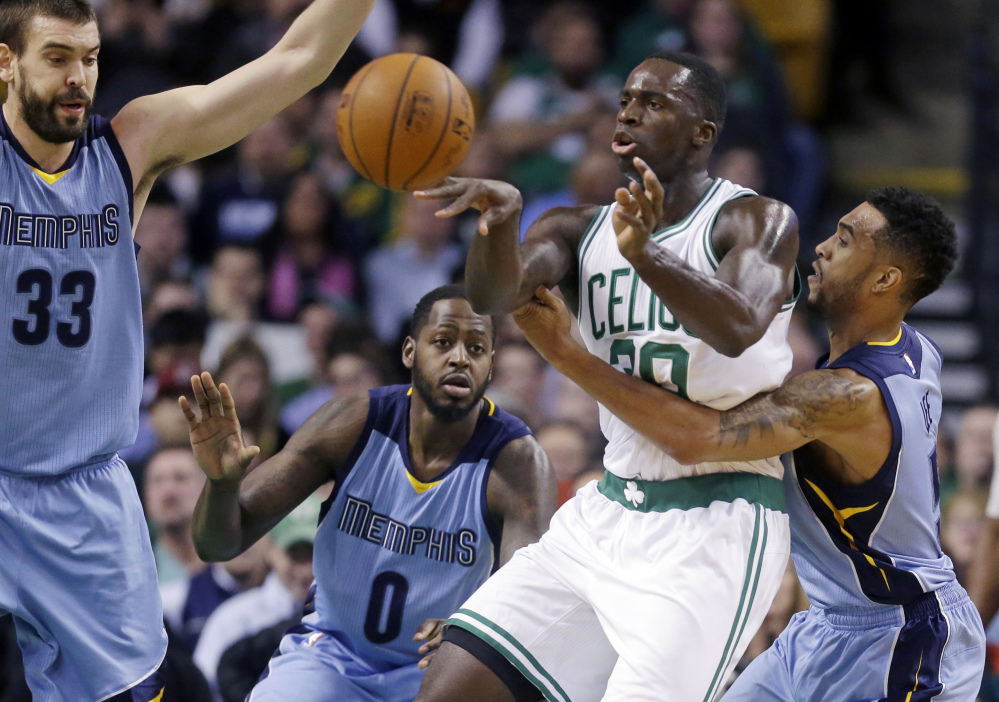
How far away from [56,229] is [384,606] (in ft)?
5.79

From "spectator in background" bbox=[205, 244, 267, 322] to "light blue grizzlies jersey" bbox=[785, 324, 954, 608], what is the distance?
4776 mm

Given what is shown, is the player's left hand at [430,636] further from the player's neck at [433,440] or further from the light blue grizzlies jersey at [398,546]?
the player's neck at [433,440]

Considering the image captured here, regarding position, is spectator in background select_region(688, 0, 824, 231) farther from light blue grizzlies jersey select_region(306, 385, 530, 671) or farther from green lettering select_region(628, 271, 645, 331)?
green lettering select_region(628, 271, 645, 331)

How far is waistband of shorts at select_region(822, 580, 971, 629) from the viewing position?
376 cm

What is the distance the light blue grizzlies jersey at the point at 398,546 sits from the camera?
14.4 ft

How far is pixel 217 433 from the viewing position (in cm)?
387

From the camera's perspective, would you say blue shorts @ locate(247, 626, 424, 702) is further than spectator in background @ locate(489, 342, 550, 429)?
No

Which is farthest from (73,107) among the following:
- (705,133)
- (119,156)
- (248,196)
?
(248,196)

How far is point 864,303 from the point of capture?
3859 millimetres

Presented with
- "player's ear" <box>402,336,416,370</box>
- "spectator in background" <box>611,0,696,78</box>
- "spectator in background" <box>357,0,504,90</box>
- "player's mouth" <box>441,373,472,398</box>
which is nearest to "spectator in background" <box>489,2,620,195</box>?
"spectator in background" <box>611,0,696,78</box>

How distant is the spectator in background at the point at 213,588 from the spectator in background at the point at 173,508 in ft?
0.53

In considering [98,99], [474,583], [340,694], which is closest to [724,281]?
[474,583]

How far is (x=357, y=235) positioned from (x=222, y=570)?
2.92m

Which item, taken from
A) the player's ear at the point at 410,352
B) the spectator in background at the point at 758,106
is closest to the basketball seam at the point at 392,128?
the player's ear at the point at 410,352
